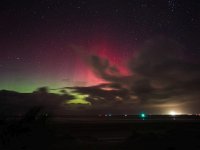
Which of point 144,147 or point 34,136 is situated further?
point 34,136

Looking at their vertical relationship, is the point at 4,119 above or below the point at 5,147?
above

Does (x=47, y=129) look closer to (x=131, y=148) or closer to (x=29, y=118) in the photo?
(x=29, y=118)

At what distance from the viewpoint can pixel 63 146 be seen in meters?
27.9

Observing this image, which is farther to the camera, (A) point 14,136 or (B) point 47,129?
(B) point 47,129

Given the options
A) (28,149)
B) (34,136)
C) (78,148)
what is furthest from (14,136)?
(78,148)

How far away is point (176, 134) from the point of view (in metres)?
29.5

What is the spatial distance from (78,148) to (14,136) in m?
6.77

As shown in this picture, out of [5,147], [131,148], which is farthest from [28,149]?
[131,148]

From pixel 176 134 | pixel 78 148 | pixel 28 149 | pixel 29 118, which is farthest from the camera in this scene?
pixel 29 118

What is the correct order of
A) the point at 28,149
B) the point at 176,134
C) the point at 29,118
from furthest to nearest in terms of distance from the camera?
Result: 1. the point at 29,118
2. the point at 176,134
3. the point at 28,149

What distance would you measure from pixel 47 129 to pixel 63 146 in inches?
153

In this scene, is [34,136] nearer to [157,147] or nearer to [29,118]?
[29,118]

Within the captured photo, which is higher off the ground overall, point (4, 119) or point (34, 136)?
point (4, 119)

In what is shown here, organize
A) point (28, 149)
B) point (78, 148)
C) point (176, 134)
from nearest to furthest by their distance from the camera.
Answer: point (28, 149), point (78, 148), point (176, 134)
